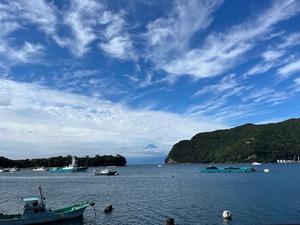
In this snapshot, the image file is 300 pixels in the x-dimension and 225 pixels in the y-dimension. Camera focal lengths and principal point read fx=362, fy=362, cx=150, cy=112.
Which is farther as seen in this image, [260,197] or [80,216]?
[260,197]

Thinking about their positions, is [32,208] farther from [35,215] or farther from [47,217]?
[47,217]

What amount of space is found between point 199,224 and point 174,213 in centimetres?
1011

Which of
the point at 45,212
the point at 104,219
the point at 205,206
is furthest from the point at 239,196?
the point at 45,212

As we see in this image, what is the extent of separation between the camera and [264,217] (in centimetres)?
5575

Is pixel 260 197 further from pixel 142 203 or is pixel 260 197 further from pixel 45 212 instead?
pixel 45 212

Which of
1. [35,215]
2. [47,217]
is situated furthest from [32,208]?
[47,217]

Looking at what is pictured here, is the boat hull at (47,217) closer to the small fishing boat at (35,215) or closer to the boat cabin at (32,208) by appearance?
the small fishing boat at (35,215)

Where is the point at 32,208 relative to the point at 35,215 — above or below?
above

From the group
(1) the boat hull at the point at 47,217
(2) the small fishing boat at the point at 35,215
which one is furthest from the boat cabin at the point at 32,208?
(1) the boat hull at the point at 47,217

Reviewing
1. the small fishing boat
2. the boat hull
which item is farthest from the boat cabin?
the boat hull

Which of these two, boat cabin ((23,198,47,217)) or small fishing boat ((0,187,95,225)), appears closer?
small fishing boat ((0,187,95,225))

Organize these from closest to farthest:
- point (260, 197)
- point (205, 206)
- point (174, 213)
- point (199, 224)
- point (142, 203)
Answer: point (199, 224) → point (174, 213) → point (205, 206) → point (142, 203) → point (260, 197)

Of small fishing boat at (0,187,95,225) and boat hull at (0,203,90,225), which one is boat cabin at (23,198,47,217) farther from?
boat hull at (0,203,90,225)

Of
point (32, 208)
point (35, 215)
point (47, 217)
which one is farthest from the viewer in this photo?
point (47, 217)
